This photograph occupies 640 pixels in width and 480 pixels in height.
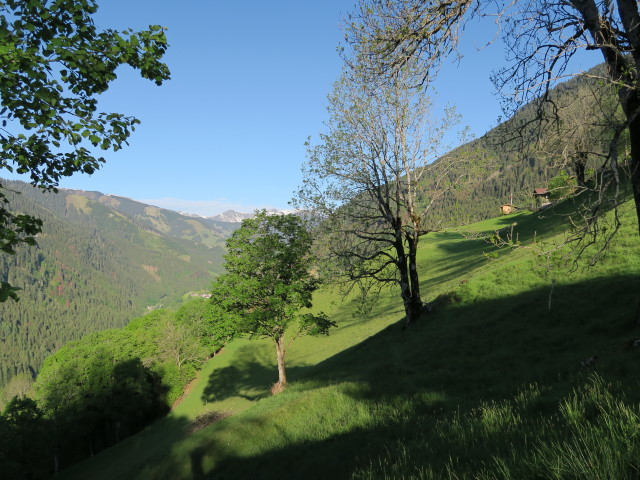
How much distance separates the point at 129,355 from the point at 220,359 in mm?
15855

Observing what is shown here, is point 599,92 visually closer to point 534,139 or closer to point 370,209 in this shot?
point 534,139

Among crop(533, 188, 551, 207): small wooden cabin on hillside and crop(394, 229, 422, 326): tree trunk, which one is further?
crop(394, 229, 422, 326): tree trunk

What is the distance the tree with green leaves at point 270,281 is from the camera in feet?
85.9

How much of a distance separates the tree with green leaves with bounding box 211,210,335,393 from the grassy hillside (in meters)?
5.96

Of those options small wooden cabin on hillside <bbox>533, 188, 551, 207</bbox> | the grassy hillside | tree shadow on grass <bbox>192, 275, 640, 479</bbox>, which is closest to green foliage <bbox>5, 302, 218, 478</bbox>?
the grassy hillside

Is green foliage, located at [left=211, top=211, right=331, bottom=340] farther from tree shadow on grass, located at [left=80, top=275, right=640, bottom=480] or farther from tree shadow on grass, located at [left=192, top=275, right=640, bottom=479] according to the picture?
tree shadow on grass, located at [left=192, top=275, right=640, bottom=479]

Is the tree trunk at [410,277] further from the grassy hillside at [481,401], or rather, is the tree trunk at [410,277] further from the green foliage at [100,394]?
the green foliage at [100,394]

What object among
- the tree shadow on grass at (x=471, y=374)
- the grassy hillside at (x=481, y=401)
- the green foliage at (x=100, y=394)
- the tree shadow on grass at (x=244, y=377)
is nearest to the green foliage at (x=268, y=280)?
the grassy hillside at (x=481, y=401)

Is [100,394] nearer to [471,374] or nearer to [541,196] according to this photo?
[471,374]

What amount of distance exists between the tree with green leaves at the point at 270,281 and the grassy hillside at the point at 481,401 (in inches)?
235

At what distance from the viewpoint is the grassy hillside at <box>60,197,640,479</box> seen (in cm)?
426

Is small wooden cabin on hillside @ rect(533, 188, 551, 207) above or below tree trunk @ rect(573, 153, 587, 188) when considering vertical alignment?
below

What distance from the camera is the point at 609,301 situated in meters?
13.6

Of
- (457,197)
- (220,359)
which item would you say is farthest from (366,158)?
(220,359)
